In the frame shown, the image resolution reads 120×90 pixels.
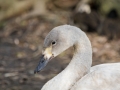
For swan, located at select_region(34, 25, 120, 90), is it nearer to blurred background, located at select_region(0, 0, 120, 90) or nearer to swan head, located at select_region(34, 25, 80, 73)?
swan head, located at select_region(34, 25, 80, 73)

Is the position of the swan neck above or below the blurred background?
below

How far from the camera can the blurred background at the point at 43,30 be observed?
782 cm

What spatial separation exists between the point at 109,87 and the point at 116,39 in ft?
15.0

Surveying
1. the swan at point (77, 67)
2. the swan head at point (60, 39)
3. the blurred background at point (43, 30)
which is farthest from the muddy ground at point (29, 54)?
the swan head at point (60, 39)

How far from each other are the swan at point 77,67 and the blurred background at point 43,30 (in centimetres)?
201

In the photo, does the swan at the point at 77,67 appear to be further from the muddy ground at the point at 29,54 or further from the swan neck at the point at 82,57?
the muddy ground at the point at 29,54

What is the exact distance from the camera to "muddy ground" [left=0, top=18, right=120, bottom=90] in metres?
7.16

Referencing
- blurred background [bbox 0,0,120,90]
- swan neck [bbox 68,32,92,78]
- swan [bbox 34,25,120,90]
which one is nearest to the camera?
swan [bbox 34,25,120,90]

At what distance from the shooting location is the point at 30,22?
10.5 meters

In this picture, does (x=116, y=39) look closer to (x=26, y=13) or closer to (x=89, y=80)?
(x=26, y=13)

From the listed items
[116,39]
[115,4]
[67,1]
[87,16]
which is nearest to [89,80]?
[116,39]

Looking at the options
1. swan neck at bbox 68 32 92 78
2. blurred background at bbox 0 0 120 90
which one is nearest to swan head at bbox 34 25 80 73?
swan neck at bbox 68 32 92 78

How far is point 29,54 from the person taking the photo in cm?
870

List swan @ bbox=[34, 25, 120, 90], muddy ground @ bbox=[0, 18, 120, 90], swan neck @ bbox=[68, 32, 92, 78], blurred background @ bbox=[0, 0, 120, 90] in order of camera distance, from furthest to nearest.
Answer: blurred background @ bbox=[0, 0, 120, 90] → muddy ground @ bbox=[0, 18, 120, 90] → swan neck @ bbox=[68, 32, 92, 78] → swan @ bbox=[34, 25, 120, 90]
